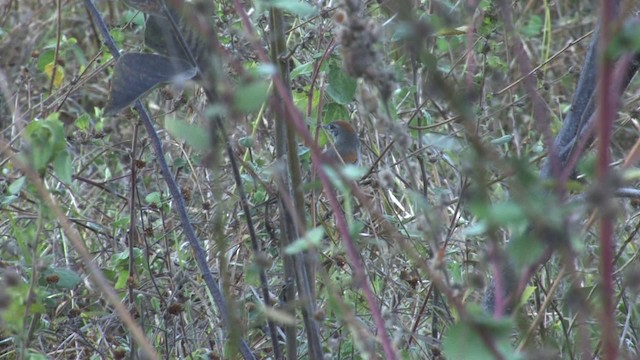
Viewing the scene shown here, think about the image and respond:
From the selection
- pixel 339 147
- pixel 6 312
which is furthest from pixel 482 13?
pixel 6 312

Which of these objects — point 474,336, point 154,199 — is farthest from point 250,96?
point 154,199

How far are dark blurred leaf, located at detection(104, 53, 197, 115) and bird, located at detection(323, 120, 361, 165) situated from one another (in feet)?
3.85

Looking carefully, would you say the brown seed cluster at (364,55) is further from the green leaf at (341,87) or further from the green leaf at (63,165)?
the green leaf at (341,87)

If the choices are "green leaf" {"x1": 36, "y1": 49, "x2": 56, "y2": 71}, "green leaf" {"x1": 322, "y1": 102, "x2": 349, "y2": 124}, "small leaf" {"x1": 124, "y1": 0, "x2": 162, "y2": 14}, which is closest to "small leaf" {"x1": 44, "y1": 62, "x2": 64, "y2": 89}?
"green leaf" {"x1": 36, "y1": 49, "x2": 56, "y2": 71}

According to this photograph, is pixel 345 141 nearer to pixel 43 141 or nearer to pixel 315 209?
pixel 315 209

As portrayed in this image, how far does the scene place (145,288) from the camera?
2625 mm

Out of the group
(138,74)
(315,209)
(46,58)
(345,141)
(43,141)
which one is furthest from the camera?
(46,58)

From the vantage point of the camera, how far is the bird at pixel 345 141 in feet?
9.54

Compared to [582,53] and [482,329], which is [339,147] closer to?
[482,329]

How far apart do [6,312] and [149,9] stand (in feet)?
2.07

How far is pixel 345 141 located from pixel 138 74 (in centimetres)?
130

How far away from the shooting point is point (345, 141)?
2965 mm

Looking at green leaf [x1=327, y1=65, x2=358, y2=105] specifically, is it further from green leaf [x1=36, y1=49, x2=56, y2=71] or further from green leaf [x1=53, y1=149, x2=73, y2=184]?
green leaf [x1=36, y1=49, x2=56, y2=71]

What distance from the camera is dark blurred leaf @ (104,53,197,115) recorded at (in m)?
1.72
